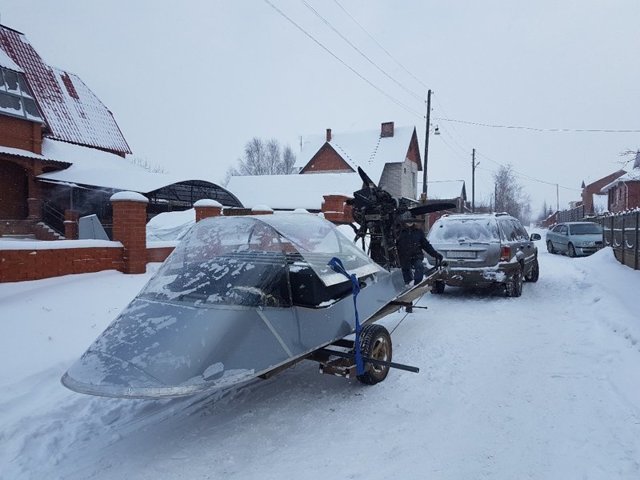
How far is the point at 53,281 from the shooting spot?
694 cm

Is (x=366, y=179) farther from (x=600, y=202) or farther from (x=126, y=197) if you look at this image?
(x=600, y=202)

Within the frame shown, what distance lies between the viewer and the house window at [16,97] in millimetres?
16922

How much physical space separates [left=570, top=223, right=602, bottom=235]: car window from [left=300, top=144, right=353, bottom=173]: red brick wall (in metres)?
22.9

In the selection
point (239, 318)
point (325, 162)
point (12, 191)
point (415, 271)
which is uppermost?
point (325, 162)

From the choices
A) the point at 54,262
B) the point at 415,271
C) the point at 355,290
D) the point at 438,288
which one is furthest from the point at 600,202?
the point at 54,262

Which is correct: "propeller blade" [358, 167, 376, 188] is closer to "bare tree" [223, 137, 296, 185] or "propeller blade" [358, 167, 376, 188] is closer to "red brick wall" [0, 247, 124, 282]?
"red brick wall" [0, 247, 124, 282]

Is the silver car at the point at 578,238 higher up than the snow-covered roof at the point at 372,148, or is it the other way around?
the snow-covered roof at the point at 372,148

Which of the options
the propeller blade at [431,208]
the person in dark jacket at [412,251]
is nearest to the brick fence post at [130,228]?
the person in dark jacket at [412,251]

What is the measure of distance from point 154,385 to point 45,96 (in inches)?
954

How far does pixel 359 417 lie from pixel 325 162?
124 ft

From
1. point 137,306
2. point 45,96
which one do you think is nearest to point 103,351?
point 137,306

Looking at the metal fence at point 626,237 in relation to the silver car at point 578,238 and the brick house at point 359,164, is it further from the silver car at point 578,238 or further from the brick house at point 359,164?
the brick house at point 359,164

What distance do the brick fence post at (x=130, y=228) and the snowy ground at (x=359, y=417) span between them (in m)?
2.32

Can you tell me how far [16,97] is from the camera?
17438 millimetres
